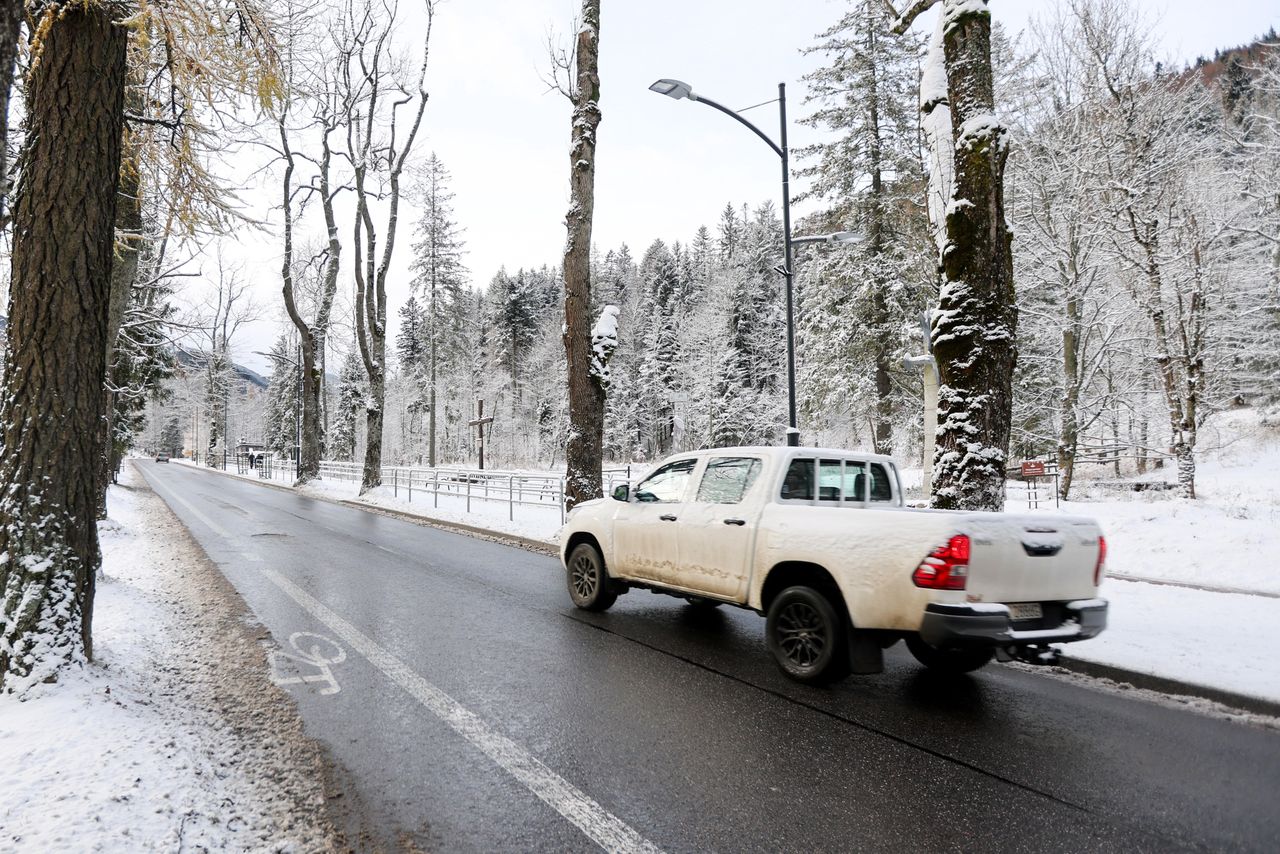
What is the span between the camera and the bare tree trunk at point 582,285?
493 inches

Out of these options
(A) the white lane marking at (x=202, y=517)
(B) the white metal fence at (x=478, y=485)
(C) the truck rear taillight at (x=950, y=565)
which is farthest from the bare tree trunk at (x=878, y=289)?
(C) the truck rear taillight at (x=950, y=565)

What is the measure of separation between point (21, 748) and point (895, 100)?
29316 millimetres

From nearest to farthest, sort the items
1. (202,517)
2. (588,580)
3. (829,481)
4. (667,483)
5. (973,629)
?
(973,629) < (829,481) < (667,483) < (588,580) < (202,517)

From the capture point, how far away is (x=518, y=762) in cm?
370

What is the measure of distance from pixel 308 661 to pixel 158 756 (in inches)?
81.3

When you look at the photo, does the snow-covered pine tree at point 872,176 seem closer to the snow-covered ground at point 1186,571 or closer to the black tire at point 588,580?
the snow-covered ground at point 1186,571

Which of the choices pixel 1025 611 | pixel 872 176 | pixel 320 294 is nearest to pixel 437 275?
pixel 320 294

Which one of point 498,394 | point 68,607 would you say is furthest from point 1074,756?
point 498,394

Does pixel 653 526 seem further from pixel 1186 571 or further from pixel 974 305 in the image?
pixel 1186 571

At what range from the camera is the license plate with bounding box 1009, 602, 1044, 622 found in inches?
176

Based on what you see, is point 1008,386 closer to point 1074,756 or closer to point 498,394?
point 1074,756

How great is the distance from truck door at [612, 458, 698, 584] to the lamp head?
23.9ft

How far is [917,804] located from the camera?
3.32 metres

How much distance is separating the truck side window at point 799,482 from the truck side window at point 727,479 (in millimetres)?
281
